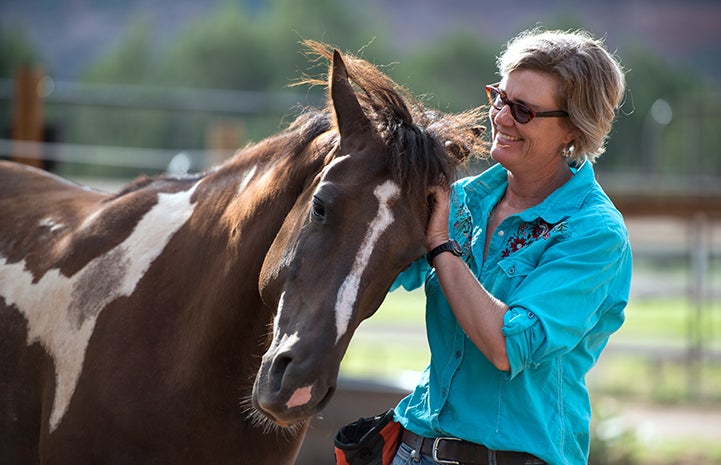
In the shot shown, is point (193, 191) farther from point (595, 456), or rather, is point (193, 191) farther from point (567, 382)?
point (595, 456)

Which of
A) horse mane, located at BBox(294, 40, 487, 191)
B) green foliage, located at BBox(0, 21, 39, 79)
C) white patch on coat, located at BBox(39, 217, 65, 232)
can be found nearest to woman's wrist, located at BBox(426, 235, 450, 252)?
horse mane, located at BBox(294, 40, 487, 191)

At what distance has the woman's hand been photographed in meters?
A: 2.22

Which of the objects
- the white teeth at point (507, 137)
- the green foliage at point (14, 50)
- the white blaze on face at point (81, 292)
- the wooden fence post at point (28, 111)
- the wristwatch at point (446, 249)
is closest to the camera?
the wristwatch at point (446, 249)

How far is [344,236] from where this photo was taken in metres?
2.11

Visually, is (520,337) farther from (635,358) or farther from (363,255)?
(635,358)

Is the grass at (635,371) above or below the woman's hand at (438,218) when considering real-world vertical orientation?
below

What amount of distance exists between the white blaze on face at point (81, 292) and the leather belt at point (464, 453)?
997 millimetres

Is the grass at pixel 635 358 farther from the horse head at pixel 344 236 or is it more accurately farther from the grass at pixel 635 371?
the horse head at pixel 344 236

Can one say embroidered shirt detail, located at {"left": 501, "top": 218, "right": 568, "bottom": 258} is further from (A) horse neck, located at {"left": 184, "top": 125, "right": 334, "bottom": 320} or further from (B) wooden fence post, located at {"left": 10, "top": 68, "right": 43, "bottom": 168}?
(B) wooden fence post, located at {"left": 10, "top": 68, "right": 43, "bottom": 168}

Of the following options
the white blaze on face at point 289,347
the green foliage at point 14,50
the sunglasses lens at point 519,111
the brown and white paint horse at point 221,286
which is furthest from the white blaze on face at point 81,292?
the green foliage at point 14,50

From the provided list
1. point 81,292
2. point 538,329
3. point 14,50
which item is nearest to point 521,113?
point 538,329

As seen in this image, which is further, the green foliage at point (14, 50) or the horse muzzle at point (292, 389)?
the green foliage at point (14, 50)

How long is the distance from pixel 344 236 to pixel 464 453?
66 cm

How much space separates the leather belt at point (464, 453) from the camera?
2215mm
